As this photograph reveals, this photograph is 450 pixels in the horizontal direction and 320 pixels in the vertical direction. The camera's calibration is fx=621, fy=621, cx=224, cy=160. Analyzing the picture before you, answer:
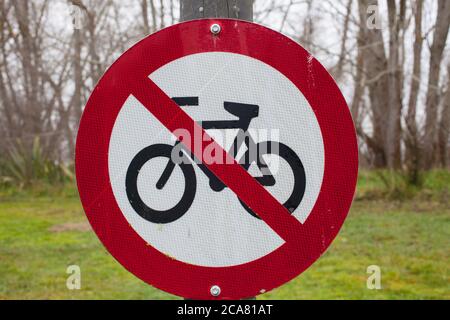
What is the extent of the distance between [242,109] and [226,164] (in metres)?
0.13

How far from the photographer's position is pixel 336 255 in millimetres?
6336

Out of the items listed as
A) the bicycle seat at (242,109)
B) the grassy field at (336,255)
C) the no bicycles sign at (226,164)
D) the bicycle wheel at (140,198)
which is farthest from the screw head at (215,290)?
the grassy field at (336,255)

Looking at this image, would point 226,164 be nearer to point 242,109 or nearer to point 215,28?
point 242,109

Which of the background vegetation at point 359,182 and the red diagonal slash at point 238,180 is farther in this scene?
the background vegetation at point 359,182

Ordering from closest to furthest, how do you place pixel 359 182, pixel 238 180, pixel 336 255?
1. pixel 238 180
2. pixel 336 255
3. pixel 359 182

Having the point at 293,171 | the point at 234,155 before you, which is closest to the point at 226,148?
the point at 234,155

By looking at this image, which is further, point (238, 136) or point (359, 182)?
point (359, 182)

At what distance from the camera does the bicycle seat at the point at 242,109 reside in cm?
142

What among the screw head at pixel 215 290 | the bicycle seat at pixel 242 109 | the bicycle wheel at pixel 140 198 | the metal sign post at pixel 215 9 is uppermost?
the metal sign post at pixel 215 9

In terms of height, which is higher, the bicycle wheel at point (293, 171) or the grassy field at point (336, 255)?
the bicycle wheel at point (293, 171)

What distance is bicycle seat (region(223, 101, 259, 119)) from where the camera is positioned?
1418 millimetres

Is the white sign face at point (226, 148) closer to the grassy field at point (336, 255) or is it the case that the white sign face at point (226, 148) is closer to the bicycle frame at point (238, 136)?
the bicycle frame at point (238, 136)

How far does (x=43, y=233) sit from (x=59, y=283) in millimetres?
2735

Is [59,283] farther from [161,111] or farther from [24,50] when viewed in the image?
[24,50]
